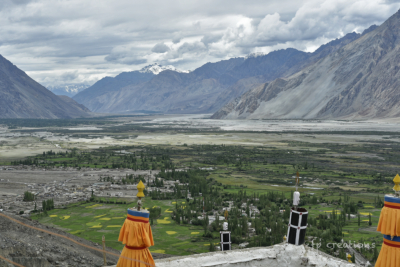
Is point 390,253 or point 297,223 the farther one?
point 297,223

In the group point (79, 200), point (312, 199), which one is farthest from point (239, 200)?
point (79, 200)

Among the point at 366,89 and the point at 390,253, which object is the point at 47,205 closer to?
the point at 390,253

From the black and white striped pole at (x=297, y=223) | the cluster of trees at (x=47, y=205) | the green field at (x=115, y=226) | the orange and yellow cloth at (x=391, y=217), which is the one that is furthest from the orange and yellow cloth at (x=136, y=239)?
the cluster of trees at (x=47, y=205)

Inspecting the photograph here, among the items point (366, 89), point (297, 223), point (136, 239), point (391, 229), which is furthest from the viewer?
point (366, 89)

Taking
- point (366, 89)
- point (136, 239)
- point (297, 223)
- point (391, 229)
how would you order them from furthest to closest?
point (366, 89) < point (297, 223) < point (391, 229) < point (136, 239)

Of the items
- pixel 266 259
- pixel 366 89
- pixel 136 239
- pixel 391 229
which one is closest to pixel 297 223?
pixel 266 259

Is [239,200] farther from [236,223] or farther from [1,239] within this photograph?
[1,239]

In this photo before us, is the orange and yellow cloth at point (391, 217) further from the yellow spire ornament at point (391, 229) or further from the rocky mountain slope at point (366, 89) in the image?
the rocky mountain slope at point (366, 89)

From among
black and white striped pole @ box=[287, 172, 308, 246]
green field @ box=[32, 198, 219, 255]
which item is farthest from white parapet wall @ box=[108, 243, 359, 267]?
green field @ box=[32, 198, 219, 255]
